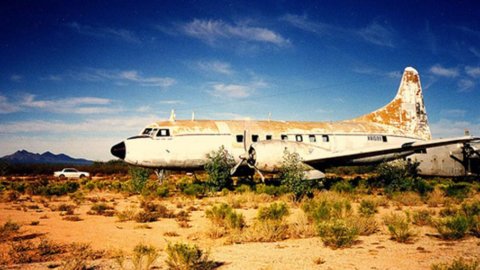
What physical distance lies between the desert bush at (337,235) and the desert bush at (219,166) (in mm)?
11105

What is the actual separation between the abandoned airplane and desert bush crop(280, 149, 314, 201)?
1.19ft

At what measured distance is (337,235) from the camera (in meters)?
7.50

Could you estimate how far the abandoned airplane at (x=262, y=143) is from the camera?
1695 centimetres

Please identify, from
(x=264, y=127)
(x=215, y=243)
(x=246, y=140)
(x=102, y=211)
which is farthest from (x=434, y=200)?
(x=102, y=211)

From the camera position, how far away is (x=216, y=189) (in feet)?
63.2

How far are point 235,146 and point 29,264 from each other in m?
14.0

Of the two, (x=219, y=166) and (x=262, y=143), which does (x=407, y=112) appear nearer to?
(x=262, y=143)

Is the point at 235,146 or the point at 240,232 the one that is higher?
the point at 235,146

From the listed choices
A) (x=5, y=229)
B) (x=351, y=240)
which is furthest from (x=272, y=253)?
(x=5, y=229)

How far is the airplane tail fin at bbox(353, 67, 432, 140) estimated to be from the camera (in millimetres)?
25078

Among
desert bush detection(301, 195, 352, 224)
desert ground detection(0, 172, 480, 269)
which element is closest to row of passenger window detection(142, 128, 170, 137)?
desert ground detection(0, 172, 480, 269)

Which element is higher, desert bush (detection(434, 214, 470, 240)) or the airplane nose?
the airplane nose

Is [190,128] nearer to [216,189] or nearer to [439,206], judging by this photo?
[216,189]

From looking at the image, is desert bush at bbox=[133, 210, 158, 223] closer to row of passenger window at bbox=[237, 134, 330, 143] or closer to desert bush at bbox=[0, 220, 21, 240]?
desert bush at bbox=[0, 220, 21, 240]
